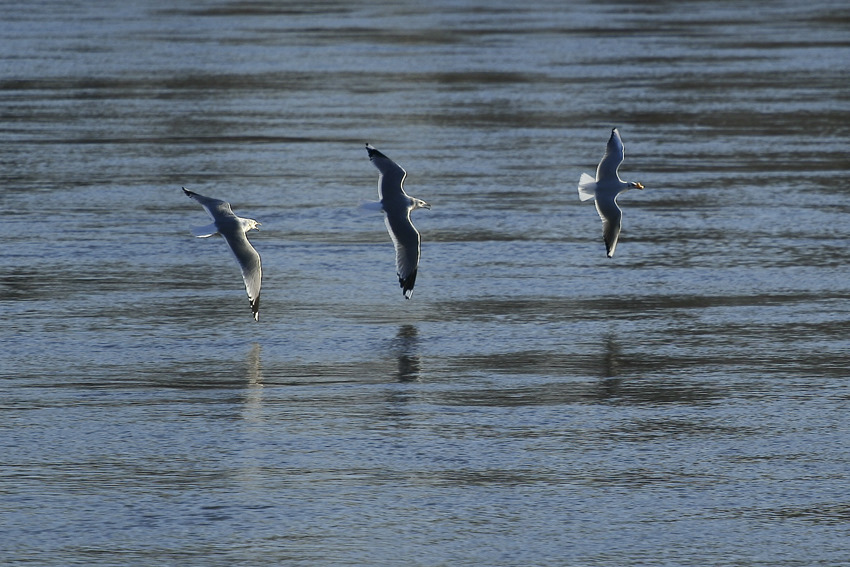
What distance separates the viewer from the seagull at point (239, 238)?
11.2 m

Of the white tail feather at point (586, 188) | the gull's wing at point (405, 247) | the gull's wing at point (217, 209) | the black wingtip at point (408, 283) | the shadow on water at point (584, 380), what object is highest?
the white tail feather at point (586, 188)

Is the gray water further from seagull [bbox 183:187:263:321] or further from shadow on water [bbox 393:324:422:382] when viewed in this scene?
seagull [bbox 183:187:263:321]

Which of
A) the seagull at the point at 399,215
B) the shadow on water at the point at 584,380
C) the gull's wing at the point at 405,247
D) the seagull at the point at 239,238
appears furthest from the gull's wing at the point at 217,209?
the shadow on water at the point at 584,380

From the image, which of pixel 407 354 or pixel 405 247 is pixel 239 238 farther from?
pixel 407 354

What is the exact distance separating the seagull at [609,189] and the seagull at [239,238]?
2.66 m

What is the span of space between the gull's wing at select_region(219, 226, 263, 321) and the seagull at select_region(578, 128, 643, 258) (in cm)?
266

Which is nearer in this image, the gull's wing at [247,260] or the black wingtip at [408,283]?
the gull's wing at [247,260]

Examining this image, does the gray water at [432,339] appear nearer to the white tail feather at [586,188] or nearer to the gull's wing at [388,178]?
the white tail feather at [586,188]

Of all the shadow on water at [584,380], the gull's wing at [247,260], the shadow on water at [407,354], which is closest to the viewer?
the shadow on water at [584,380]

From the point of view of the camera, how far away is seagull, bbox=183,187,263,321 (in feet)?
36.8

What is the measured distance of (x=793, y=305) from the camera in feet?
38.9

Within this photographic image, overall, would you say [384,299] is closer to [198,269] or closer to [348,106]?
[198,269]

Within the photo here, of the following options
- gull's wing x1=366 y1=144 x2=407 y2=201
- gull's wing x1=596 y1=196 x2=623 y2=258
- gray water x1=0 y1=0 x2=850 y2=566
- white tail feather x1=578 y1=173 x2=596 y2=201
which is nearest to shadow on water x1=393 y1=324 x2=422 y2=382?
gray water x1=0 y1=0 x2=850 y2=566

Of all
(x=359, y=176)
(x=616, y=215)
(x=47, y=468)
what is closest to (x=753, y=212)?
(x=616, y=215)
